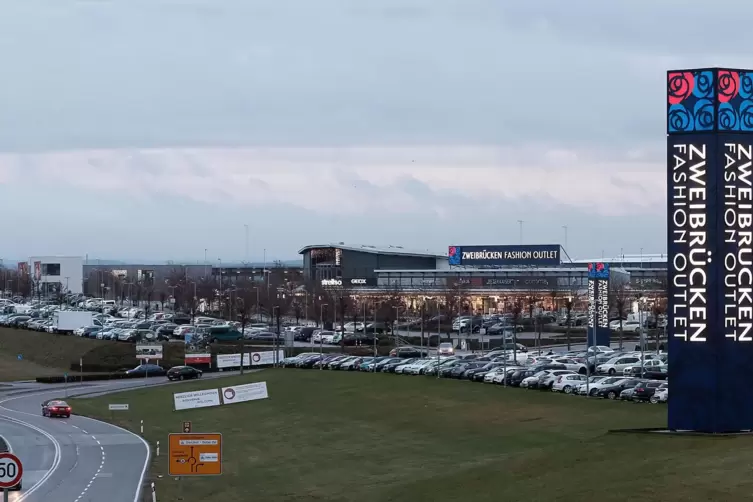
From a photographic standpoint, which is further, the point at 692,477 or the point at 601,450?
the point at 601,450

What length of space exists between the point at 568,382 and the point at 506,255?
63571mm

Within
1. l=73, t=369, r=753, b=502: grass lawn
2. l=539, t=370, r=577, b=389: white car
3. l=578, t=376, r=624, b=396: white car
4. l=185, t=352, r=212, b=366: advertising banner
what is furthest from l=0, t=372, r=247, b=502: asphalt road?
l=578, t=376, r=624, b=396: white car

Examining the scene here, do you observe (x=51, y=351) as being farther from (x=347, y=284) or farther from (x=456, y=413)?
(x=456, y=413)

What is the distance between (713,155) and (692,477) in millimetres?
13027

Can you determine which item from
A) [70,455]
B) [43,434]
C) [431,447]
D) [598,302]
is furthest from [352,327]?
[431,447]

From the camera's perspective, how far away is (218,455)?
34.0m

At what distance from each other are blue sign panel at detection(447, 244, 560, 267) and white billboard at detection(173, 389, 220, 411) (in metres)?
63.8

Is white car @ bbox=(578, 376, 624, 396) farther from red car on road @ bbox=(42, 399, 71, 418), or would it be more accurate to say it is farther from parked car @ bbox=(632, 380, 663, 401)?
red car on road @ bbox=(42, 399, 71, 418)

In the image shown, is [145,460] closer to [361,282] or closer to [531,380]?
[531,380]

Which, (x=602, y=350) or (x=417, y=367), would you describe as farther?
(x=602, y=350)

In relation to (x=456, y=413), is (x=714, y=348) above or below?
above

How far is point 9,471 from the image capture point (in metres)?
18.9

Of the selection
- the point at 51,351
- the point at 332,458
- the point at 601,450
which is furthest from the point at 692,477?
the point at 51,351

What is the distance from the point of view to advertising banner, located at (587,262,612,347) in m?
72.0
